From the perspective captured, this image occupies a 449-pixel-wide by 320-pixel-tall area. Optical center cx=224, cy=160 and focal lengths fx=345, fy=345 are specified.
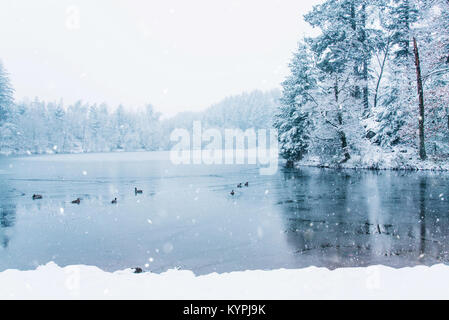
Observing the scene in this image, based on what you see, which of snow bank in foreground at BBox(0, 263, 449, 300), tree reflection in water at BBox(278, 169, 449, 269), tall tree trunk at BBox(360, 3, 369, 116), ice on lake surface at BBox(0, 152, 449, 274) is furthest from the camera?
tall tree trunk at BBox(360, 3, 369, 116)

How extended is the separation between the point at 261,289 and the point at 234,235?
4.90 m

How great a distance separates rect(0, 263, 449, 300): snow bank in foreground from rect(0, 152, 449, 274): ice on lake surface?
996 mm

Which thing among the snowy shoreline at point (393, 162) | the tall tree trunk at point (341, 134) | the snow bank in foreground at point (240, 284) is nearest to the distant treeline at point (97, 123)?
the tall tree trunk at point (341, 134)

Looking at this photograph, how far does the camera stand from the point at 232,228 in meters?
11.5

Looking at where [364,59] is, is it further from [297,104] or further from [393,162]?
[393,162]

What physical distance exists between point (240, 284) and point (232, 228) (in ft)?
17.9

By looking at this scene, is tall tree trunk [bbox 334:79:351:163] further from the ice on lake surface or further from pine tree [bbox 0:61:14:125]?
pine tree [bbox 0:61:14:125]

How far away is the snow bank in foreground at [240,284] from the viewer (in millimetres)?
5402

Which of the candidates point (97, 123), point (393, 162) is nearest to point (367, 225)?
point (393, 162)

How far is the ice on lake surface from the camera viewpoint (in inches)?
326

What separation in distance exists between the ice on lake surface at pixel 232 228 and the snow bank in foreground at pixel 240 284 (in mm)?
996

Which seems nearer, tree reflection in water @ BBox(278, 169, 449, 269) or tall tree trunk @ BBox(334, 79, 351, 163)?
tree reflection in water @ BBox(278, 169, 449, 269)

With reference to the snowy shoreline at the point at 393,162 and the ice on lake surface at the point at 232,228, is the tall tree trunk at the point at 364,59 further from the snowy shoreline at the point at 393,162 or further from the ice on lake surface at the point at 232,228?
the ice on lake surface at the point at 232,228

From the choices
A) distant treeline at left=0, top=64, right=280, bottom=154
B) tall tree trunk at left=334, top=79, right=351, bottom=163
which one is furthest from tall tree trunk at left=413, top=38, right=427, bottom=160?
distant treeline at left=0, top=64, right=280, bottom=154
